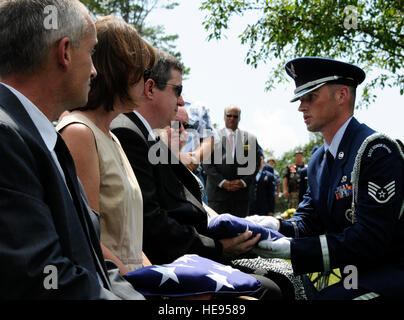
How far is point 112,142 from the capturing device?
235 centimetres

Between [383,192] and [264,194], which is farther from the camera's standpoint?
[264,194]

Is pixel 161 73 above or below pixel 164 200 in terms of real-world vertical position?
above

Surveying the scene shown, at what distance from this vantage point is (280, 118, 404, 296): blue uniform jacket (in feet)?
8.14

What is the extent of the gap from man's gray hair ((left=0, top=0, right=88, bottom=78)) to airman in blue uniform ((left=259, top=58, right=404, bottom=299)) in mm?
1706

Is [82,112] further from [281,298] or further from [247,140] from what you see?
[247,140]

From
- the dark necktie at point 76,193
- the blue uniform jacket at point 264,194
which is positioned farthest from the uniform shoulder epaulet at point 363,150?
the blue uniform jacket at point 264,194

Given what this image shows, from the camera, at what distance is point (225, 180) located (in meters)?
7.38

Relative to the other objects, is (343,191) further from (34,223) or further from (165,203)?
(34,223)

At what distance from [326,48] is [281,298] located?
684cm

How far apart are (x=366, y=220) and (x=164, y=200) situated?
3.73 ft

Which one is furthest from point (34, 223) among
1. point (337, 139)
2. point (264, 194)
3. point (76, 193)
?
point (264, 194)

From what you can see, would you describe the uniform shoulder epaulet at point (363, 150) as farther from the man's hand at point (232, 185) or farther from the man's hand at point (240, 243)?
the man's hand at point (232, 185)
